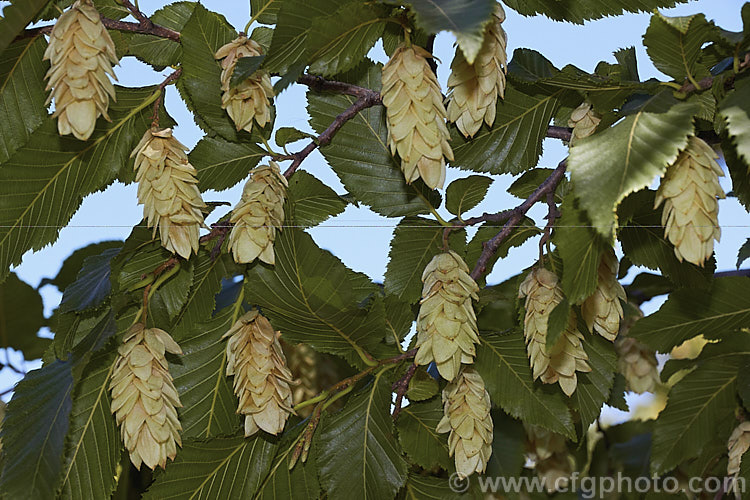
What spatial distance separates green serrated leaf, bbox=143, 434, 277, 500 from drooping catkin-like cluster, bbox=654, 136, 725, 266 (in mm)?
451

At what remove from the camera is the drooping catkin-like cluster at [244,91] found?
71 cm

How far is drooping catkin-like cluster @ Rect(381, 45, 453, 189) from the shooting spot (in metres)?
0.63

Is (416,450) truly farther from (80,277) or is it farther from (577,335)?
(80,277)

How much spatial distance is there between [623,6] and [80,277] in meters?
0.65

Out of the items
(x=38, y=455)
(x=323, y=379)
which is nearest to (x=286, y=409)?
(x=38, y=455)

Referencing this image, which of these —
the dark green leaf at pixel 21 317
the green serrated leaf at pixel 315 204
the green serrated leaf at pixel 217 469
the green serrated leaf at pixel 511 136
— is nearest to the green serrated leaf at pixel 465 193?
the green serrated leaf at pixel 511 136

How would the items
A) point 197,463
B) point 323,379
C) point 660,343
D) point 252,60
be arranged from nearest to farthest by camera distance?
point 252,60
point 197,463
point 660,343
point 323,379

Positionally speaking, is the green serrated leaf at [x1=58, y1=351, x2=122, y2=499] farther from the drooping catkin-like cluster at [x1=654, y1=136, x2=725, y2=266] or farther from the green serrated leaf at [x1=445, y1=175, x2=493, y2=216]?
the drooping catkin-like cluster at [x1=654, y1=136, x2=725, y2=266]

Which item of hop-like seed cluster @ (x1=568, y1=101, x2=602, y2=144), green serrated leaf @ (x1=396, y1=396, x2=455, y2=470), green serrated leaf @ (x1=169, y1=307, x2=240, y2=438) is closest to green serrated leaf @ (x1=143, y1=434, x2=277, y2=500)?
green serrated leaf @ (x1=169, y1=307, x2=240, y2=438)

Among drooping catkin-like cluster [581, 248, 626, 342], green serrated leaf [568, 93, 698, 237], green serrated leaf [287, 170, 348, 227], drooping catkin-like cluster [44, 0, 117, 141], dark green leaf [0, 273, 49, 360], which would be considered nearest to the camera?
green serrated leaf [568, 93, 698, 237]

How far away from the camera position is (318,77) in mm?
805

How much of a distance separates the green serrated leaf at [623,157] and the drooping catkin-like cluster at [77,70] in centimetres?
39

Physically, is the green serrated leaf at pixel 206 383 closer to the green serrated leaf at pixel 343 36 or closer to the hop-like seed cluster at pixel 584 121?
the green serrated leaf at pixel 343 36

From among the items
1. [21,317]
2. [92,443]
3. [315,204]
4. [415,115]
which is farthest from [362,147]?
[21,317]
